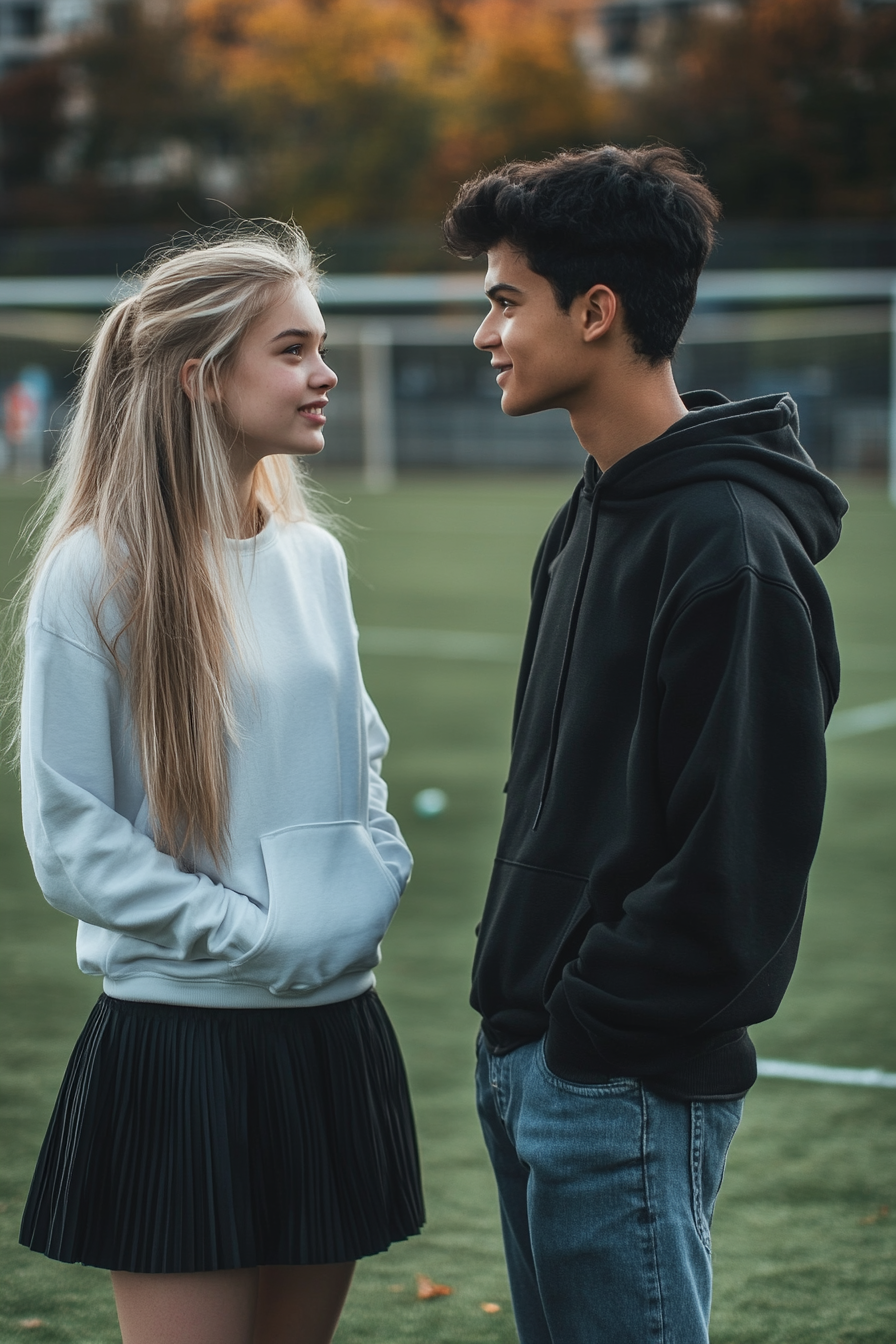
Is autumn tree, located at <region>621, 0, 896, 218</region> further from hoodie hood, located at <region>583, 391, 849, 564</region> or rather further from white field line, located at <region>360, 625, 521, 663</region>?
hoodie hood, located at <region>583, 391, 849, 564</region>

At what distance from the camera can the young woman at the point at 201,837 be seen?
7.64 ft

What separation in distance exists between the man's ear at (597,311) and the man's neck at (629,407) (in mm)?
65

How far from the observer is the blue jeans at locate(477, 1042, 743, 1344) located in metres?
2.06

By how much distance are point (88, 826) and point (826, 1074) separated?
3.10 meters

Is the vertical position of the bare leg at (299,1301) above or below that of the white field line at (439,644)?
below

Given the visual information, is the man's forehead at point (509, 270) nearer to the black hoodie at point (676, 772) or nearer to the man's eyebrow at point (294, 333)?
the black hoodie at point (676, 772)

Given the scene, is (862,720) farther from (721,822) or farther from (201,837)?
(721,822)

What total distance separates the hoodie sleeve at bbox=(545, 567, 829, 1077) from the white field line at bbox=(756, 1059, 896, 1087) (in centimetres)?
286

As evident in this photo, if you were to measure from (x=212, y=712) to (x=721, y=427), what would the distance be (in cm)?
85

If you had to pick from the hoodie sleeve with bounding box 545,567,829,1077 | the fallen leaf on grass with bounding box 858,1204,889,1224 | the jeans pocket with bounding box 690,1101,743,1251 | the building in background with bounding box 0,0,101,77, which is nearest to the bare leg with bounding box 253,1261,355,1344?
the jeans pocket with bounding box 690,1101,743,1251

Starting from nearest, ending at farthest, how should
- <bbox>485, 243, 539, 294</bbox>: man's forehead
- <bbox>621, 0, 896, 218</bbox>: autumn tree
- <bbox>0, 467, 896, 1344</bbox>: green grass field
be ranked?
<bbox>485, 243, 539, 294</bbox>: man's forehead
<bbox>0, 467, 896, 1344</bbox>: green grass field
<bbox>621, 0, 896, 218</bbox>: autumn tree

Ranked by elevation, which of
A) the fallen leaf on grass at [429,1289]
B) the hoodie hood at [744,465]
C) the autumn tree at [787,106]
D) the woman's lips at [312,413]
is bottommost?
the fallen leaf on grass at [429,1289]

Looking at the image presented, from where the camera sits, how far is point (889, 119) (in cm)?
4103

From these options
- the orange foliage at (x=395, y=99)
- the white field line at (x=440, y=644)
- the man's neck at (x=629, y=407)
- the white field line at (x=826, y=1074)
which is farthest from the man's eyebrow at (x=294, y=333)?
the orange foliage at (x=395, y=99)
